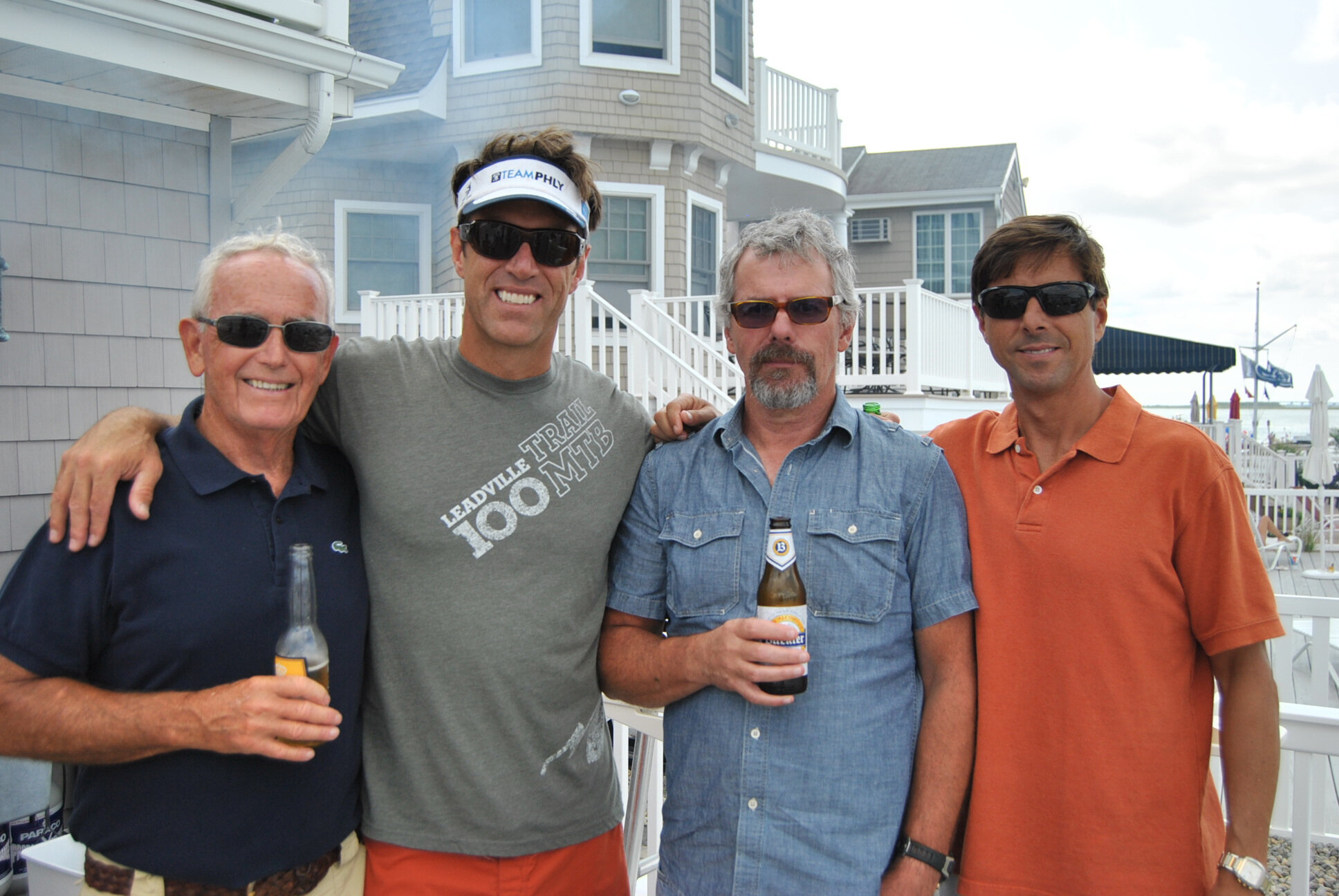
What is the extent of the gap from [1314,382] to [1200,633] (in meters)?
17.1

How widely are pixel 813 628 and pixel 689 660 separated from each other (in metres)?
0.30

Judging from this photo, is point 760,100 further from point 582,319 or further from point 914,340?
point 582,319

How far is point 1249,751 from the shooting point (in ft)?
6.56

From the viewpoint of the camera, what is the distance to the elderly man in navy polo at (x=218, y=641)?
5.60ft

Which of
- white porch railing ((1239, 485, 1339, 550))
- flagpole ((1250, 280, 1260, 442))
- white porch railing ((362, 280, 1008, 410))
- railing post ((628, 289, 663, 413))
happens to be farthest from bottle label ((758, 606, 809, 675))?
flagpole ((1250, 280, 1260, 442))

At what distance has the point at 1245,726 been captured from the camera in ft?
6.58

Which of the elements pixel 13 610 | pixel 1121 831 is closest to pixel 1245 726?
pixel 1121 831

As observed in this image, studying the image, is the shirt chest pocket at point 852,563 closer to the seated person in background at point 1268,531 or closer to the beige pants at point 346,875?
the beige pants at point 346,875

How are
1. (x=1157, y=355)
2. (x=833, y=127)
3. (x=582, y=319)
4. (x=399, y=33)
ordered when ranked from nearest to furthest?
1. (x=582, y=319)
2. (x=399, y=33)
3. (x=833, y=127)
4. (x=1157, y=355)

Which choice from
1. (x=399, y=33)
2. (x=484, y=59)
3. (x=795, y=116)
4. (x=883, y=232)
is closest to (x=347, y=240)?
(x=399, y=33)

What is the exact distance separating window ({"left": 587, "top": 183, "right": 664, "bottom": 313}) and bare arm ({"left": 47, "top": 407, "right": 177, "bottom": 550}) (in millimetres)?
9903

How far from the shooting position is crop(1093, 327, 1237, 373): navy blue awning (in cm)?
1811

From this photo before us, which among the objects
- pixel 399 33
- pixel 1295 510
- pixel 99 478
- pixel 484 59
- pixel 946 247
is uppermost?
pixel 399 33

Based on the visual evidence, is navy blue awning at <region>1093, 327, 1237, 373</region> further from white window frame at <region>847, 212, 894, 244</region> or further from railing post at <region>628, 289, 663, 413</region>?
railing post at <region>628, 289, 663, 413</region>
